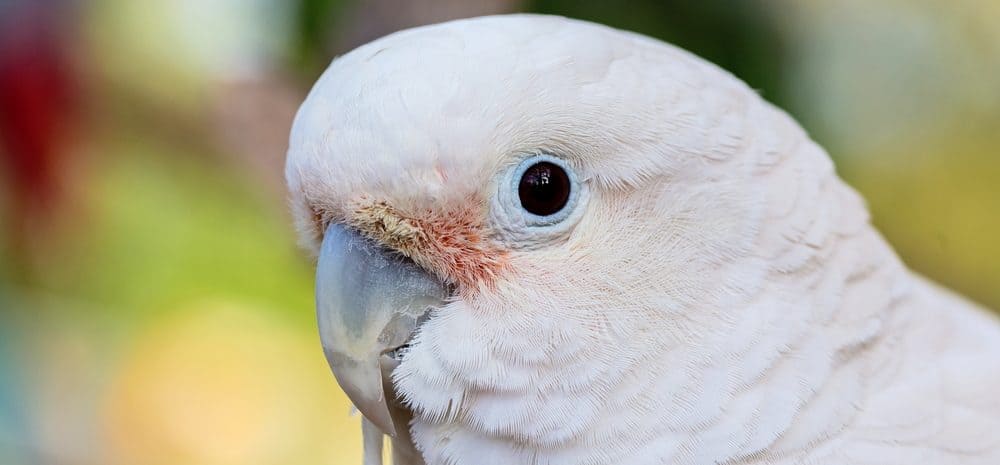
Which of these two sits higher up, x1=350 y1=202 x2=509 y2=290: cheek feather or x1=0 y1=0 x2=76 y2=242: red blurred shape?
x1=0 y1=0 x2=76 y2=242: red blurred shape

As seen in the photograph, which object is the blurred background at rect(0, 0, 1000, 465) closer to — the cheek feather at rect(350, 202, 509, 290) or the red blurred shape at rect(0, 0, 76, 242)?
the red blurred shape at rect(0, 0, 76, 242)

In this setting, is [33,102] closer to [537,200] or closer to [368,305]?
[368,305]

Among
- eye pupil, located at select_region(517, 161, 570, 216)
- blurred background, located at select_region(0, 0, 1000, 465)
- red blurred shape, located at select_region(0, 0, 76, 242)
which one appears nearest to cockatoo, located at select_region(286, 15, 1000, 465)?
eye pupil, located at select_region(517, 161, 570, 216)

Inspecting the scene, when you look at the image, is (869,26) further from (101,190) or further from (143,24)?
(101,190)

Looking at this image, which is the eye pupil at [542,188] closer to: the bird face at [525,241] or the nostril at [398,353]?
the bird face at [525,241]

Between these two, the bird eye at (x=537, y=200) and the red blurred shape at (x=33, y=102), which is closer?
the bird eye at (x=537, y=200)

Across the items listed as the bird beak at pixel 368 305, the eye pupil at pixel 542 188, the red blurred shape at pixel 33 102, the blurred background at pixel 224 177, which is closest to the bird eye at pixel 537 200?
the eye pupil at pixel 542 188

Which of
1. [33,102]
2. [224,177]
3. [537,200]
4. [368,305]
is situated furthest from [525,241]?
[33,102]
